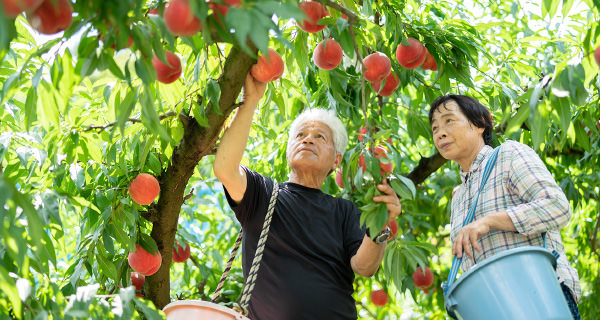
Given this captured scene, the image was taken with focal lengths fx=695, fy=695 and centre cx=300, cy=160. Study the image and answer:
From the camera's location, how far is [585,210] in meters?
4.58

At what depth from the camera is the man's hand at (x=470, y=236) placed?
182 centimetres

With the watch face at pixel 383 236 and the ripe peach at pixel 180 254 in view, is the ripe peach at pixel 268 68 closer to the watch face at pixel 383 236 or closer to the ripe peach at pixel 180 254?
the watch face at pixel 383 236

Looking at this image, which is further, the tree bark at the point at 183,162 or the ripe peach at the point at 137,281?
the ripe peach at the point at 137,281

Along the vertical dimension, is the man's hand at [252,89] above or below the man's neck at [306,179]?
above

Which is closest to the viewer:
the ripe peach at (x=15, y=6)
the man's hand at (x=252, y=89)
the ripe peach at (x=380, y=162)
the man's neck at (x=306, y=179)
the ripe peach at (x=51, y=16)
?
the ripe peach at (x=15, y=6)

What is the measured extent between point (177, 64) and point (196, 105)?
14.1 inches

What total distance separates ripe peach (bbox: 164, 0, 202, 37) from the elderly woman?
0.92m

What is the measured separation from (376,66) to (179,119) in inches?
27.7

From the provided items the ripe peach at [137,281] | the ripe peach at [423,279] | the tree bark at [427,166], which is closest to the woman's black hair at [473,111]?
the tree bark at [427,166]

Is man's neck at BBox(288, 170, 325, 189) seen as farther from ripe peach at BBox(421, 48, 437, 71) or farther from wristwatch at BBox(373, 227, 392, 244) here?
ripe peach at BBox(421, 48, 437, 71)

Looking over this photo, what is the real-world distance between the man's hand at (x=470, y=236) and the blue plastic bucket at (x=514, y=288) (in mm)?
118

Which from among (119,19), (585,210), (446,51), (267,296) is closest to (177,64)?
(119,19)

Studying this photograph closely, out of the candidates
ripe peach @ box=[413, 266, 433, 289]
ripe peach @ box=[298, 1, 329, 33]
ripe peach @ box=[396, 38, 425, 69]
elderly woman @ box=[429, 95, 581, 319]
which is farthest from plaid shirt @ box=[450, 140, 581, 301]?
ripe peach @ box=[413, 266, 433, 289]

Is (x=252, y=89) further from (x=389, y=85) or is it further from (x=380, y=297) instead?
(x=380, y=297)
